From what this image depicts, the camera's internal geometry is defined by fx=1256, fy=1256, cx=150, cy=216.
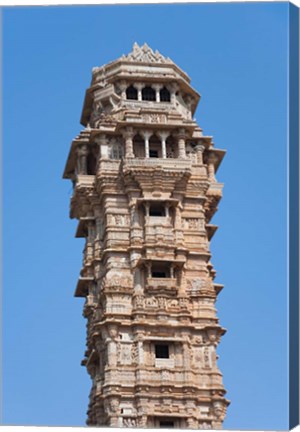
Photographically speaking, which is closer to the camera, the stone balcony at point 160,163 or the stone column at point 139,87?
the stone balcony at point 160,163

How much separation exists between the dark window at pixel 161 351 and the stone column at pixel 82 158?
6600mm

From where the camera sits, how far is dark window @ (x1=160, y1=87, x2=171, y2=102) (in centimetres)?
3906

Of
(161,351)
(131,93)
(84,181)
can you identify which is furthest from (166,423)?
(131,93)

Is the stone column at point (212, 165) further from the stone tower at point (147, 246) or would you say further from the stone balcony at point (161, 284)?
the stone balcony at point (161, 284)

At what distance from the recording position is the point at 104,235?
36.5 meters

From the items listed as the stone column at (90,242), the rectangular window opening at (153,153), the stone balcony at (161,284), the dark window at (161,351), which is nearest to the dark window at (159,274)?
the stone balcony at (161,284)

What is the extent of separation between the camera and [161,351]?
34531 mm

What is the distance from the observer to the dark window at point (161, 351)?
34469mm

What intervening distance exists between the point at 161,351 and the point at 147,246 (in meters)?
3.00

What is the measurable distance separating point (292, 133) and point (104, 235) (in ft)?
39.9

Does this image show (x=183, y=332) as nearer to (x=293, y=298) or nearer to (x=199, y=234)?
(x=199, y=234)

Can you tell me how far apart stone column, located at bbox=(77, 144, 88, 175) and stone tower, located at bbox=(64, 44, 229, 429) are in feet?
0.10

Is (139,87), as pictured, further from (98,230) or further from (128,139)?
(98,230)

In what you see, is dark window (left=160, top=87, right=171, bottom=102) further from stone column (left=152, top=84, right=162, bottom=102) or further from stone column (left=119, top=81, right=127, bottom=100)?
stone column (left=119, top=81, right=127, bottom=100)
